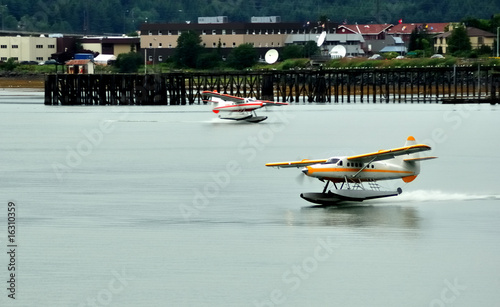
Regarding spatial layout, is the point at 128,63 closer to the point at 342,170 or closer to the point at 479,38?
the point at 479,38

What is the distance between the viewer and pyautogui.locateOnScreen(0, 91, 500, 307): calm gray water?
23.0 meters

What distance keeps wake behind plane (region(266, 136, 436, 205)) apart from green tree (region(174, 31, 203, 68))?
425 ft

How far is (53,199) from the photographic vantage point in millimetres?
36219

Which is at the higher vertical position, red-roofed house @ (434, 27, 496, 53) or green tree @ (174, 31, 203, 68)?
red-roofed house @ (434, 27, 496, 53)

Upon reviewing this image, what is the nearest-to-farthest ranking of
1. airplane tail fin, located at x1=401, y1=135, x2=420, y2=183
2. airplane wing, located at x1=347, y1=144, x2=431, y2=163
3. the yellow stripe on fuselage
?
the yellow stripe on fuselage, airplane wing, located at x1=347, y1=144, x2=431, y2=163, airplane tail fin, located at x1=401, y1=135, x2=420, y2=183

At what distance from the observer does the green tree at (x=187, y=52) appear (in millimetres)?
162875

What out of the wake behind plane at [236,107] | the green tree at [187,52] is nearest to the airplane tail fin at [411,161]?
the wake behind plane at [236,107]

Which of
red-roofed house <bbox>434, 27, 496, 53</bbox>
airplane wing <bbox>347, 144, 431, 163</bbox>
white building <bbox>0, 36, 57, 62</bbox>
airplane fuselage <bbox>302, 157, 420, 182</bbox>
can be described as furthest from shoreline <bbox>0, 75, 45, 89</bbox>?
airplane wing <bbox>347, 144, 431, 163</bbox>

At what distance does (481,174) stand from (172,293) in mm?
22486

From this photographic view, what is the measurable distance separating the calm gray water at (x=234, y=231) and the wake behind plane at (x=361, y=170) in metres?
0.51

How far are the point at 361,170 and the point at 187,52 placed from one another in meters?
132

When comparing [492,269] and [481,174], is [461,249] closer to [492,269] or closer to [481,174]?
[492,269]

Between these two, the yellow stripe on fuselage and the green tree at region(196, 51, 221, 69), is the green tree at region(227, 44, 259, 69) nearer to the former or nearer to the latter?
the green tree at region(196, 51, 221, 69)

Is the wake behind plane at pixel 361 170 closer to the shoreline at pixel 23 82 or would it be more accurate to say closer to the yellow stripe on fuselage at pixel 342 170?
the yellow stripe on fuselage at pixel 342 170
